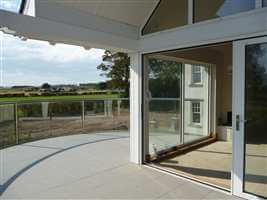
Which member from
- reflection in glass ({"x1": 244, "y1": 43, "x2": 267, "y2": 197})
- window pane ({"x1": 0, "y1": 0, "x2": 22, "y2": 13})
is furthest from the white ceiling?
reflection in glass ({"x1": 244, "y1": 43, "x2": 267, "y2": 197})

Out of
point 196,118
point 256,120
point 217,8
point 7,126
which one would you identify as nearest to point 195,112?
point 196,118

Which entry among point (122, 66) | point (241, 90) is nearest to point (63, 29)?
point (241, 90)

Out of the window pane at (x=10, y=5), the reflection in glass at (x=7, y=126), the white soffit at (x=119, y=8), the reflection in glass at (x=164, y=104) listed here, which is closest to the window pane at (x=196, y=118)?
the reflection in glass at (x=164, y=104)

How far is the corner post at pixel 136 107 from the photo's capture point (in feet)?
11.8

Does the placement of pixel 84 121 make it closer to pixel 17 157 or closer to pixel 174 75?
pixel 17 157

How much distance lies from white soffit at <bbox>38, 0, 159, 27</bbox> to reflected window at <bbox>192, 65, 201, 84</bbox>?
6.77 feet

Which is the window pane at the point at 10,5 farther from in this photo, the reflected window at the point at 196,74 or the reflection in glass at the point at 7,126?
the reflected window at the point at 196,74

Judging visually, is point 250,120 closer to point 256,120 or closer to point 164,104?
point 256,120

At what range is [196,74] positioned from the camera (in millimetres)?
5145

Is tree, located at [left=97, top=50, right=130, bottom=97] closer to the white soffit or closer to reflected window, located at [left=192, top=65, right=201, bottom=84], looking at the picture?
reflected window, located at [left=192, top=65, right=201, bottom=84]

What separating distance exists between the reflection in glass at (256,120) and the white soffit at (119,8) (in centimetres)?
172

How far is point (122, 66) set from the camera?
470 inches

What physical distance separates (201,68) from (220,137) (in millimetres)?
1907

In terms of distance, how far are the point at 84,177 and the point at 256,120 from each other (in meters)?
2.44
